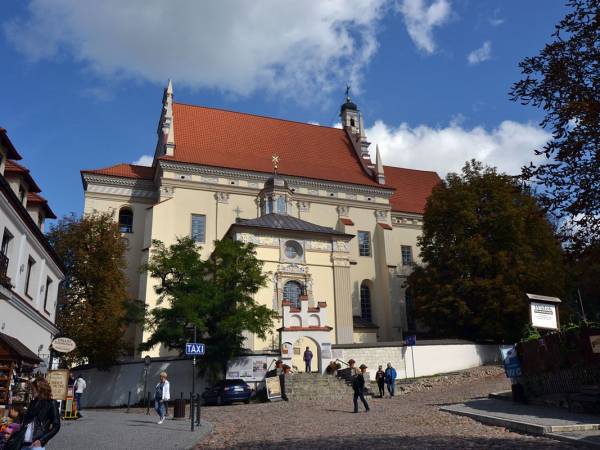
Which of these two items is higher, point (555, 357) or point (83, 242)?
point (83, 242)

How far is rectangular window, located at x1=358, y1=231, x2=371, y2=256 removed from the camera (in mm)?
40969

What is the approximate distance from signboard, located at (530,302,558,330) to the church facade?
44.0 feet

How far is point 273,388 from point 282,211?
56.4 ft

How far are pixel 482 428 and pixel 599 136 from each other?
→ 6599 mm

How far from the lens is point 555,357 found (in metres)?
14.4

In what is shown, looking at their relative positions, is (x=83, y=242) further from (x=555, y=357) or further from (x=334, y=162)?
(x=555, y=357)

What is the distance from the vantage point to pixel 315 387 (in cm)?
2277

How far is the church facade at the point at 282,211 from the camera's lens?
32250mm

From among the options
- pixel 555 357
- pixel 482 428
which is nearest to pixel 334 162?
pixel 555 357

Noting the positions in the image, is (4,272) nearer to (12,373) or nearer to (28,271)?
(12,373)

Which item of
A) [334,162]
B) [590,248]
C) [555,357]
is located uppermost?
[334,162]

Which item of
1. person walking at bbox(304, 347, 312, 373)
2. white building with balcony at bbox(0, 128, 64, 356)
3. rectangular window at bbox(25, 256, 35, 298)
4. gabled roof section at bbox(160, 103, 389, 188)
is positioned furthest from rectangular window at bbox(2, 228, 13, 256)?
gabled roof section at bbox(160, 103, 389, 188)

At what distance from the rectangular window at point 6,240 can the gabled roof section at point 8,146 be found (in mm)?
2587

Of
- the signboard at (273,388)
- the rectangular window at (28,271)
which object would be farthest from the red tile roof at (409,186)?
the rectangular window at (28,271)
